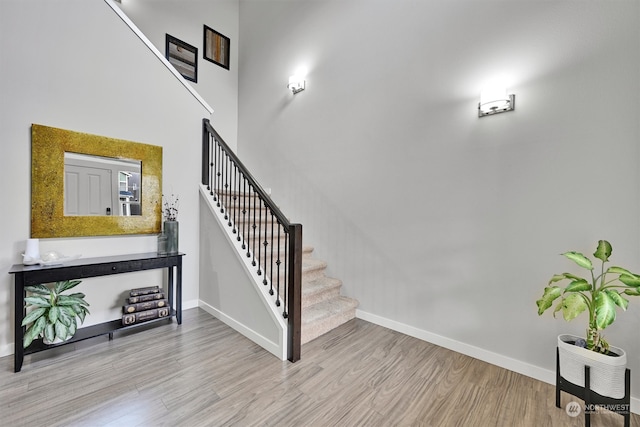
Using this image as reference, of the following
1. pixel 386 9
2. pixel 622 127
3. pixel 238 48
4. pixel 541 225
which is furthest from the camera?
pixel 238 48

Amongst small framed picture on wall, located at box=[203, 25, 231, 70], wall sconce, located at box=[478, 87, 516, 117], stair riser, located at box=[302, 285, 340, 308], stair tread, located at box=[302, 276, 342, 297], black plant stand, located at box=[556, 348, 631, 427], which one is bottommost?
black plant stand, located at box=[556, 348, 631, 427]

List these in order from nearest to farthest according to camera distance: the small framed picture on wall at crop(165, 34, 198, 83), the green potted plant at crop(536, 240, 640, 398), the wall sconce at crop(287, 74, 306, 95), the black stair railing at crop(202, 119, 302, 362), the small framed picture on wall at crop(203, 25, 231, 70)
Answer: the green potted plant at crop(536, 240, 640, 398), the black stair railing at crop(202, 119, 302, 362), the wall sconce at crop(287, 74, 306, 95), the small framed picture on wall at crop(165, 34, 198, 83), the small framed picture on wall at crop(203, 25, 231, 70)

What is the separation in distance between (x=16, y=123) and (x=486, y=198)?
3.98 meters

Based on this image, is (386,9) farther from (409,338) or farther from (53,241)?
(53,241)

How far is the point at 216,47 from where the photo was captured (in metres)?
4.75

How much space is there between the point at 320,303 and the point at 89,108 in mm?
3054

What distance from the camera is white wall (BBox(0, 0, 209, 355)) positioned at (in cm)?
234

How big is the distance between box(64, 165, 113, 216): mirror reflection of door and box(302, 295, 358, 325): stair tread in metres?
2.26

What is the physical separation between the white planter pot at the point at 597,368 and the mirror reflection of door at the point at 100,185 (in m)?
3.82

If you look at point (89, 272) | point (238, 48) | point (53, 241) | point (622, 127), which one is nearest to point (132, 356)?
point (89, 272)

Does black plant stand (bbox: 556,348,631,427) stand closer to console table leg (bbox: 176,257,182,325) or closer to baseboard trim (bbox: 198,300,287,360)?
baseboard trim (bbox: 198,300,287,360)

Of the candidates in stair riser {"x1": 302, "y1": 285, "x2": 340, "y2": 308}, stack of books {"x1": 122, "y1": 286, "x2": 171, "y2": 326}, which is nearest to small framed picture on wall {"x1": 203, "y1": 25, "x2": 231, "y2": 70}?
stack of books {"x1": 122, "y1": 286, "x2": 171, "y2": 326}

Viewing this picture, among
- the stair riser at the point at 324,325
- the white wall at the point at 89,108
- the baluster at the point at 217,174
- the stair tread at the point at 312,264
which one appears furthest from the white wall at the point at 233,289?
the stair tread at the point at 312,264

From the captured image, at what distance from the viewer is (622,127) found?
6.05 ft
